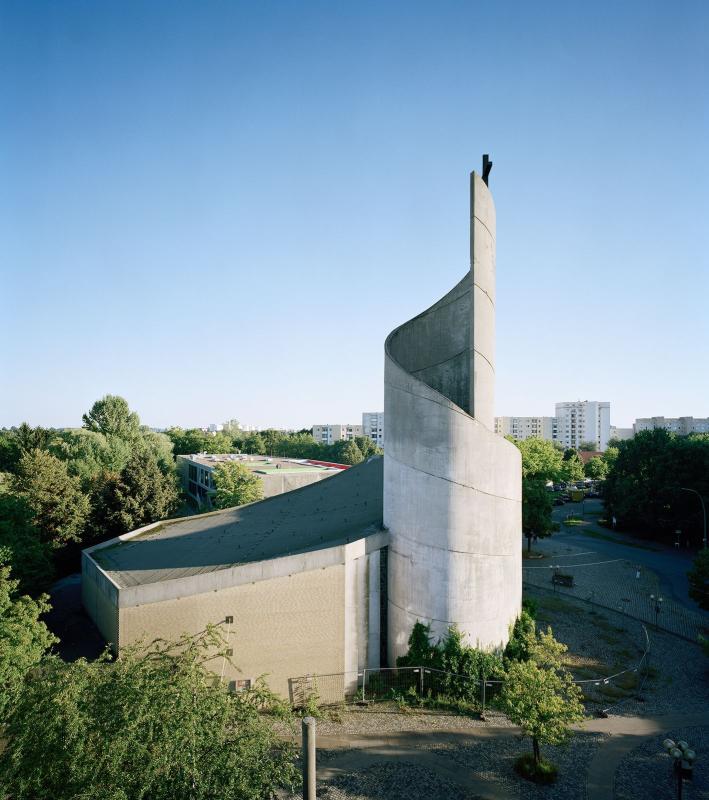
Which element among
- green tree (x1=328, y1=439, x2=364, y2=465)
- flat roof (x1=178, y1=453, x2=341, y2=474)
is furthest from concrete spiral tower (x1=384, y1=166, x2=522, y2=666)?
green tree (x1=328, y1=439, x2=364, y2=465)

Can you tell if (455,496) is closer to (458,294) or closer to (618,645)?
(458,294)

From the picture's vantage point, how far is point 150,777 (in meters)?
9.31

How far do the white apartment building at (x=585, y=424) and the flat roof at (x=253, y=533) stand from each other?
147 meters

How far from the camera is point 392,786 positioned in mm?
13891

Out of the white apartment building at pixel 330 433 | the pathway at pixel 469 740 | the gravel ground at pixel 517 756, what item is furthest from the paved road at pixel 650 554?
the white apartment building at pixel 330 433

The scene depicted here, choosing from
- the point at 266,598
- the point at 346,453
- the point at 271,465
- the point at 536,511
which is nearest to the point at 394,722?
the point at 266,598

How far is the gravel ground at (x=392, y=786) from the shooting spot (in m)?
13.5

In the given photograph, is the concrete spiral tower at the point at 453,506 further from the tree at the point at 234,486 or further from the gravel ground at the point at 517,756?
the tree at the point at 234,486

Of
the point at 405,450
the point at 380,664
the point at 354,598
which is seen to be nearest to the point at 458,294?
the point at 405,450

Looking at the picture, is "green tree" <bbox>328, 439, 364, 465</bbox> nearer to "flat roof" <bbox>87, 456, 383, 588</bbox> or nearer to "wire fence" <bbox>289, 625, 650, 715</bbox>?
"flat roof" <bbox>87, 456, 383, 588</bbox>

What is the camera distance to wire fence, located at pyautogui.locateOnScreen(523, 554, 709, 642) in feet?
90.1

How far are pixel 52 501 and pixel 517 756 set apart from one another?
99.9ft

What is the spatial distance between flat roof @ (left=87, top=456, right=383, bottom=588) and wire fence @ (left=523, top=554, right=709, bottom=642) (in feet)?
46.1

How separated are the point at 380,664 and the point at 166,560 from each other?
1019 cm
